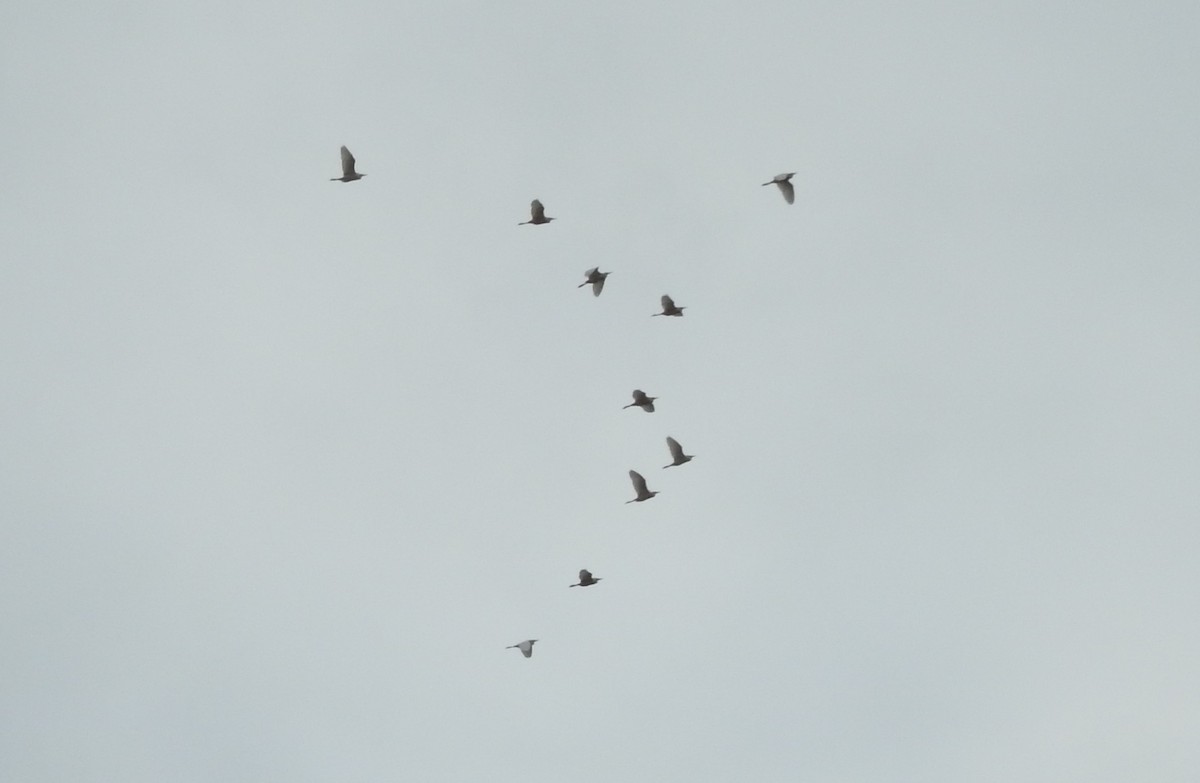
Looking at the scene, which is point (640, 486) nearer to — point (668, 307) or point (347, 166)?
point (668, 307)

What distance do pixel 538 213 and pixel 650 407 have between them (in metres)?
12.0

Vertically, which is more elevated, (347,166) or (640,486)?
(347,166)

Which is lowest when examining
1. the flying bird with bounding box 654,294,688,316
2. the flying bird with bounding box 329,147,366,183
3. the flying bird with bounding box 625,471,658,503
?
the flying bird with bounding box 625,471,658,503

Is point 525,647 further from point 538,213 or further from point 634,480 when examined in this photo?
point 538,213

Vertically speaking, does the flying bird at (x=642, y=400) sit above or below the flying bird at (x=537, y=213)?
below

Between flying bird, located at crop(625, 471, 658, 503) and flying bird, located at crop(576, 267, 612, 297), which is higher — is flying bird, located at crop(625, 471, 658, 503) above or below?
below

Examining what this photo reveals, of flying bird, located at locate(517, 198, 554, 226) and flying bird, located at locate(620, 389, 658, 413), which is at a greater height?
flying bird, located at locate(517, 198, 554, 226)

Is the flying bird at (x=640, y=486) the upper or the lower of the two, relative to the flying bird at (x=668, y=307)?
lower

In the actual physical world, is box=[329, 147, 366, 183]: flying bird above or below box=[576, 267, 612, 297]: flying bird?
above

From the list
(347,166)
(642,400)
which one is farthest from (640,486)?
(347,166)

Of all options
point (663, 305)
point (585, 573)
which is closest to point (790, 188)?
point (663, 305)

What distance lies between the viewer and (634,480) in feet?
281

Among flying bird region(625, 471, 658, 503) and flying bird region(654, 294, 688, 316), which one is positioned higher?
flying bird region(654, 294, 688, 316)

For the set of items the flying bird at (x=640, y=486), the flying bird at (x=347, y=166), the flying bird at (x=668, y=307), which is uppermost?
the flying bird at (x=347, y=166)
